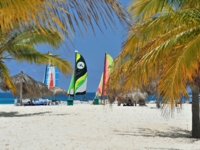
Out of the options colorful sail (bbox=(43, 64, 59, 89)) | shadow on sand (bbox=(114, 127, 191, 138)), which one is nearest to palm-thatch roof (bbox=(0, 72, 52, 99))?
shadow on sand (bbox=(114, 127, 191, 138))

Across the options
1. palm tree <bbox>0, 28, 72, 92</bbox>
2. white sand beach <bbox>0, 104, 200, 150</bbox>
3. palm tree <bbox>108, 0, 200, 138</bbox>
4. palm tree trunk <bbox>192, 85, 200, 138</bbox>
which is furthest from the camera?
palm tree <bbox>0, 28, 72, 92</bbox>

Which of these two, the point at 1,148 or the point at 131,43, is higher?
the point at 131,43

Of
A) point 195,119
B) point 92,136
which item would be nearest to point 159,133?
point 195,119

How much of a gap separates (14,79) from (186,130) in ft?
46.8

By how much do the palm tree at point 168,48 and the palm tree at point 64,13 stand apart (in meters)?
2.78

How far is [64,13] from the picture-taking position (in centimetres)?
199

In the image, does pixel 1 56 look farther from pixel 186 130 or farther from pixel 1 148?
pixel 186 130

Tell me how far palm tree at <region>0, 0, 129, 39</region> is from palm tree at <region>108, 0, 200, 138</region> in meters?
2.78

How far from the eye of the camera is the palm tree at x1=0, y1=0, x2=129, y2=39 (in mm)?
1907

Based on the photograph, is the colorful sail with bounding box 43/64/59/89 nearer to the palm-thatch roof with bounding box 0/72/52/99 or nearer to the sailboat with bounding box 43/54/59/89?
the sailboat with bounding box 43/54/59/89

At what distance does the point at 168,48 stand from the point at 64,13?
11.9 feet

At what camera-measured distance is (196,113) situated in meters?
8.32

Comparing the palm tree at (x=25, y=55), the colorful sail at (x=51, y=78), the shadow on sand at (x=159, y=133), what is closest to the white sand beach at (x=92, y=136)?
the shadow on sand at (x=159, y=133)

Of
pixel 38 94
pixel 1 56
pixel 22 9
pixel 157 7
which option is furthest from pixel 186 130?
pixel 38 94
